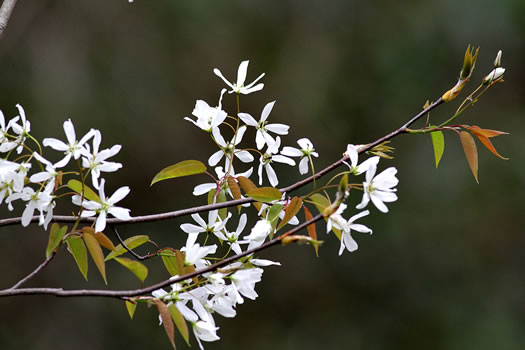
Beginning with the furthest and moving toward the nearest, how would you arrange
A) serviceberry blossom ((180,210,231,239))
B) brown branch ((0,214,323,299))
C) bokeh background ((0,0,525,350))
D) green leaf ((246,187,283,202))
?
bokeh background ((0,0,525,350)) → serviceberry blossom ((180,210,231,239)) → green leaf ((246,187,283,202)) → brown branch ((0,214,323,299))

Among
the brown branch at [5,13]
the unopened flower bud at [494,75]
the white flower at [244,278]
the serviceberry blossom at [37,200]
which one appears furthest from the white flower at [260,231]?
the brown branch at [5,13]

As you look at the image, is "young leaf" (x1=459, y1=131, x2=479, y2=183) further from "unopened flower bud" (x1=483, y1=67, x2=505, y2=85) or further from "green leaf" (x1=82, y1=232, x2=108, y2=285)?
"green leaf" (x1=82, y1=232, x2=108, y2=285)

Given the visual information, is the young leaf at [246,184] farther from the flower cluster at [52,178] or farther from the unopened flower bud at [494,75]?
the unopened flower bud at [494,75]

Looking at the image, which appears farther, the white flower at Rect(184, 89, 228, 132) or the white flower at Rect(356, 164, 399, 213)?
the white flower at Rect(184, 89, 228, 132)

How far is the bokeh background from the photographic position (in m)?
3.55

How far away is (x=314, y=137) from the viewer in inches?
145

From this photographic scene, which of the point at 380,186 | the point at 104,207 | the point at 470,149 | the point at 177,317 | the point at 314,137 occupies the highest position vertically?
the point at 314,137

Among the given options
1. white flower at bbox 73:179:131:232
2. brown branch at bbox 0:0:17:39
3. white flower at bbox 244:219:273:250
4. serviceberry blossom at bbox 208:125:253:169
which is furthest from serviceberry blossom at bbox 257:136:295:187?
brown branch at bbox 0:0:17:39

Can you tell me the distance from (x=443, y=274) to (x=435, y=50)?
132 cm

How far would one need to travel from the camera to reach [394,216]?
3.70 meters

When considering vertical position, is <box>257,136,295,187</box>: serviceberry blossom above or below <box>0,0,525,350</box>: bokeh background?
below

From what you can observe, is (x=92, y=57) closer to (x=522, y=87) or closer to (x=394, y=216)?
(x=394, y=216)

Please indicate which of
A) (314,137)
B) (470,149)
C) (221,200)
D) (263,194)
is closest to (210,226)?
(221,200)

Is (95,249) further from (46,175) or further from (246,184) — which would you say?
(246,184)
